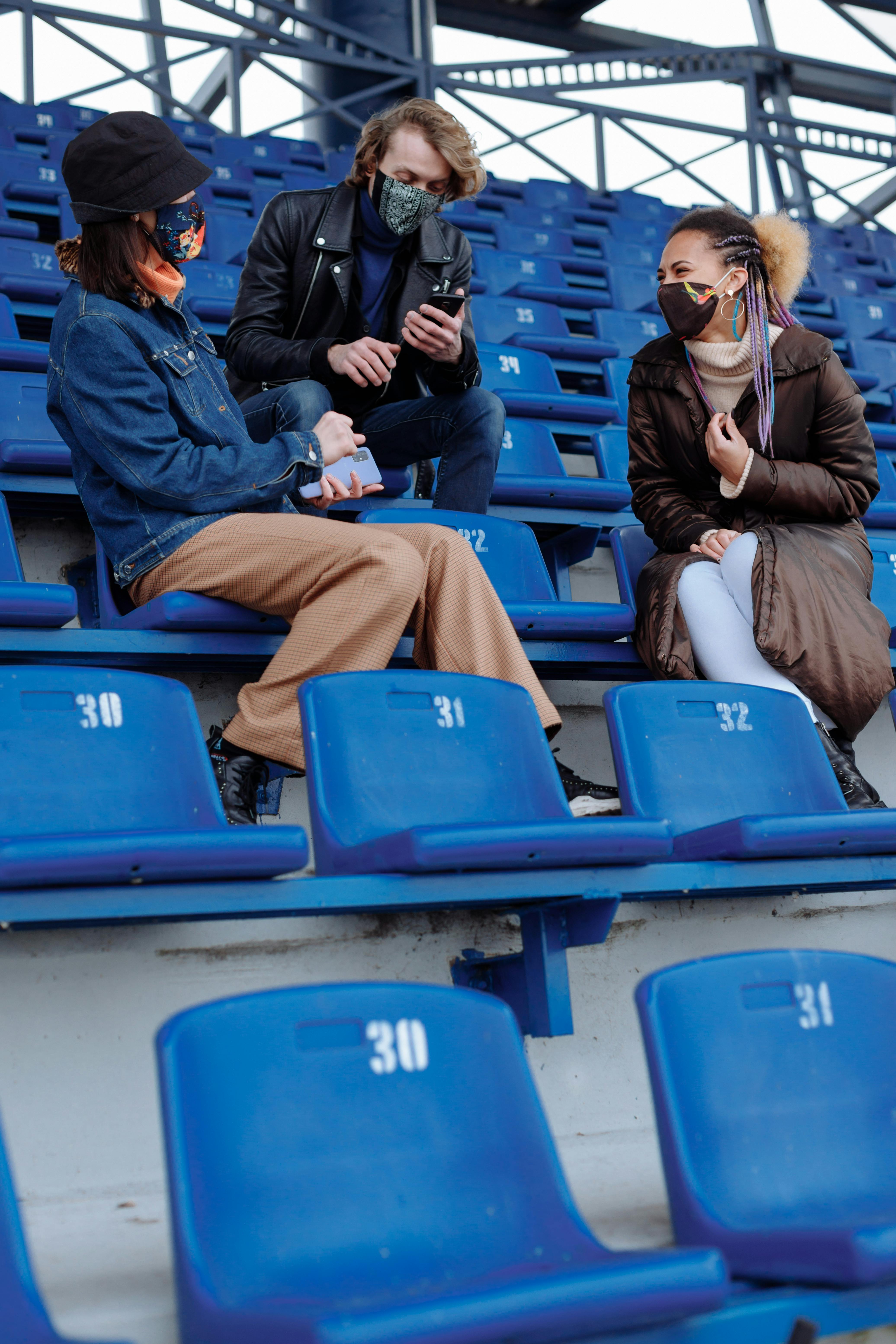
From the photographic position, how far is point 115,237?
161 cm

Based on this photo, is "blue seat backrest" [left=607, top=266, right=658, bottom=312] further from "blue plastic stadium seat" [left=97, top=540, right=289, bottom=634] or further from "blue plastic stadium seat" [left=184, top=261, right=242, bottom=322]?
"blue plastic stadium seat" [left=97, top=540, right=289, bottom=634]

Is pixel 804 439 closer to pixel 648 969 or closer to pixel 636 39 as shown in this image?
pixel 648 969

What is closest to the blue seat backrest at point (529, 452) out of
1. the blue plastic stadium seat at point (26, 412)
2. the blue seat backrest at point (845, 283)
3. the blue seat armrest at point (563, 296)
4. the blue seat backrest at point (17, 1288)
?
the blue plastic stadium seat at point (26, 412)

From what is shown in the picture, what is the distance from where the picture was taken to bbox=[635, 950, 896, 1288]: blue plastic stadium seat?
2.86 ft

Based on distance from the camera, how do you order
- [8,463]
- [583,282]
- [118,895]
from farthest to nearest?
[583,282] → [8,463] → [118,895]

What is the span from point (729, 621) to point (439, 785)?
2.13 feet

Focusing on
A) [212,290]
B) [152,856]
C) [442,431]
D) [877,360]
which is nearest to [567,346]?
[212,290]

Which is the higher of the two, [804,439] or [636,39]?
[636,39]

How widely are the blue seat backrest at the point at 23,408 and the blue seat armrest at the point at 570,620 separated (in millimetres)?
863

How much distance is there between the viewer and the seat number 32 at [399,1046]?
2.85 feet

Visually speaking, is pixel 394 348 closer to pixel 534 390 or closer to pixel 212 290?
pixel 534 390

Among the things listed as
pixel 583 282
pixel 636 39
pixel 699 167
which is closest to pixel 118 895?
pixel 583 282

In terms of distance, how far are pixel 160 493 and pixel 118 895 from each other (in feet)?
2.08

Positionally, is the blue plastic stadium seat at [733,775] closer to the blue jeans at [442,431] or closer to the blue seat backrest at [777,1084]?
the blue seat backrest at [777,1084]
